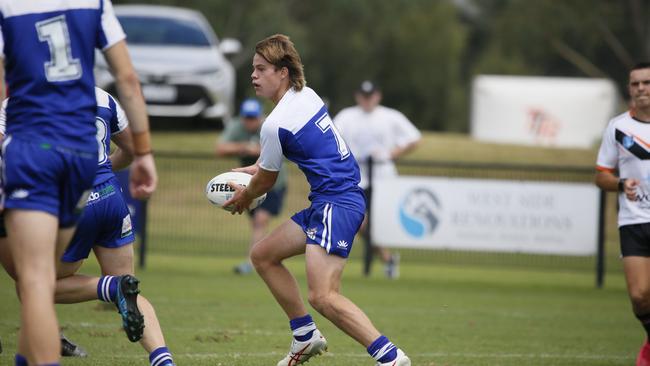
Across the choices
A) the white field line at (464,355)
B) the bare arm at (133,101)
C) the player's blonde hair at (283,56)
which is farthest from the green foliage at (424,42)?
the bare arm at (133,101)

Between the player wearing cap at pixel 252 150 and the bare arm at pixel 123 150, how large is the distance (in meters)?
7.32

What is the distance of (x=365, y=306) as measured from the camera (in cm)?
1174

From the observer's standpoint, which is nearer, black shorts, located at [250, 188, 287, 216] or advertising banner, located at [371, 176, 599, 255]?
black shorts, located at [250, 188, 287, 216]

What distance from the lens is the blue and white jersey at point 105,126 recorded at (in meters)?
6.71

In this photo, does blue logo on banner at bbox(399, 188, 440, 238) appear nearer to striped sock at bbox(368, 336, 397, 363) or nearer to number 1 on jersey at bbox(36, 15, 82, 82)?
striped sock at bbox(368, 336, 397, 363)

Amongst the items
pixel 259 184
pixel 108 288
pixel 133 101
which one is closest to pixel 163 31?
pixel 259 184

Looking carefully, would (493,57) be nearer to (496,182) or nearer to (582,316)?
(496,182)

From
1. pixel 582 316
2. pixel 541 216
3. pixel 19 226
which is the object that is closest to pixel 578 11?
pixel 541 216

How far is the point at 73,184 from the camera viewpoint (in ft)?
17.5

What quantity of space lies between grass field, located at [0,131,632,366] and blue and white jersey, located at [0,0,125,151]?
8.56ft

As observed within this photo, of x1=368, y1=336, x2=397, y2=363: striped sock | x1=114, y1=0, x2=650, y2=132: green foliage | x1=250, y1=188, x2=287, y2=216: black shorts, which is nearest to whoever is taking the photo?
x1=368, y1=336, x2=397, y2=363: striped sock

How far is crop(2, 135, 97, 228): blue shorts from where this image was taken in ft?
17.0

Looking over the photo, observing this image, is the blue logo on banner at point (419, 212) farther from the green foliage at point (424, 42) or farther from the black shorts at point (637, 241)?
the green foliage at point (424, 42)

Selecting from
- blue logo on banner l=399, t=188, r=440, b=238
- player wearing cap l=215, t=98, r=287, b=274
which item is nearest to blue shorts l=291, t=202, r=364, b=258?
player wearing cap l=215, t=98, r=287, b=274
